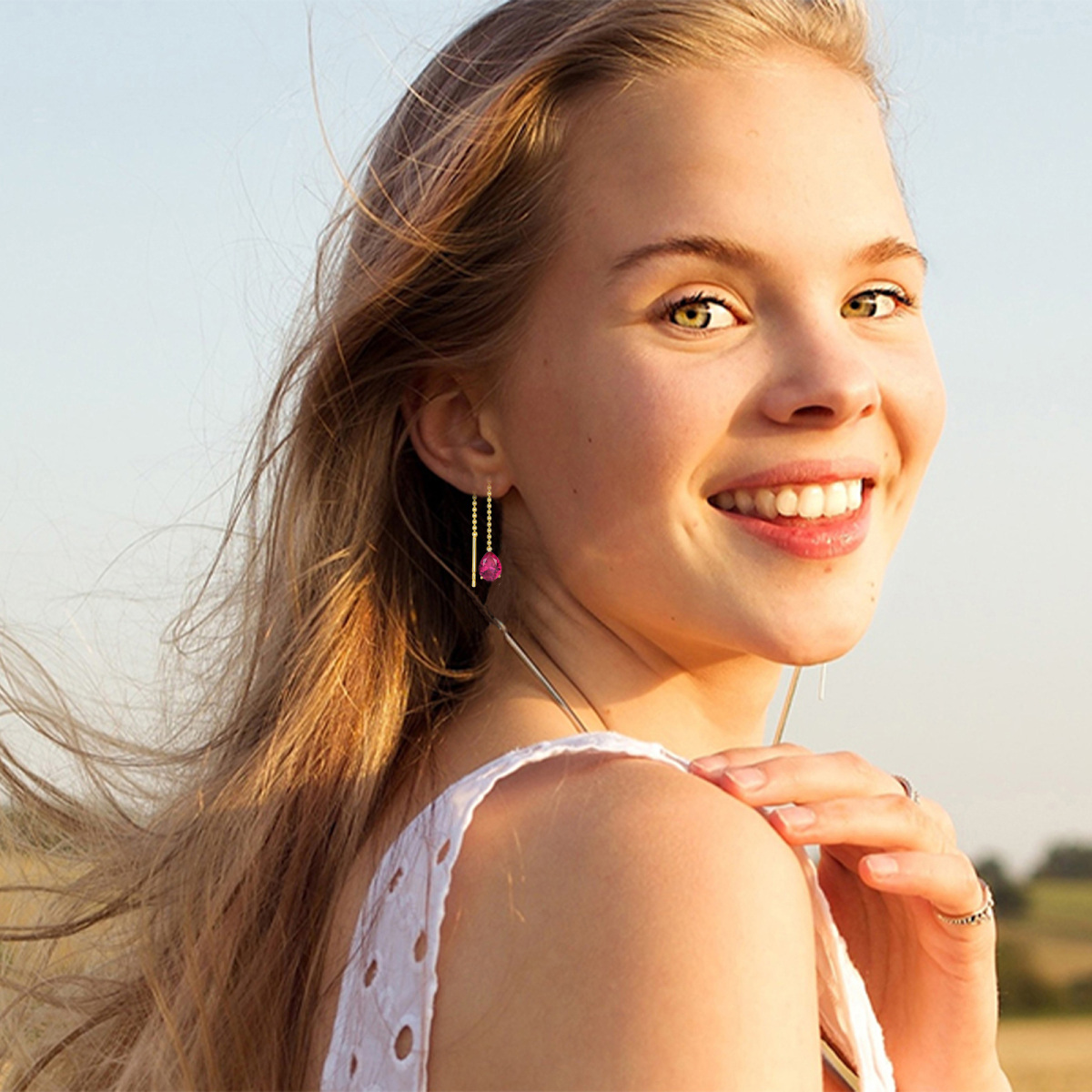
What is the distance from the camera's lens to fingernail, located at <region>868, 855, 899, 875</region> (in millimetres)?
2455

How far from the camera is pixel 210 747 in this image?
9.71 feet

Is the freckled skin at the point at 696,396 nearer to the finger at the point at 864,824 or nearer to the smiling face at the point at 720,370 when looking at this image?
the smiling face at the point at 720,370

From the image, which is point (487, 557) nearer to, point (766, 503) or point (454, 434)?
point (454, 434)

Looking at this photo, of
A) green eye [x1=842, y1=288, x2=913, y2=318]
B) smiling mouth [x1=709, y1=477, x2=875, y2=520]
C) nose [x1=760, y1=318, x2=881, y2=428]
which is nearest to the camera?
nose [x1=760, y1=318, x2=881, y2=428]

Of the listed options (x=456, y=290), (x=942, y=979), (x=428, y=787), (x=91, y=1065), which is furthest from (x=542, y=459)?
(x=91, y=1065)

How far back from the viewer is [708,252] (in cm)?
246

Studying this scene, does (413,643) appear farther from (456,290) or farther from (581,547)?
(456,290)

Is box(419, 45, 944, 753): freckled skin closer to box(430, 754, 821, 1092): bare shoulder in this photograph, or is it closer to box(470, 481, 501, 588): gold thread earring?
box(470, 481, 501, 588): gold thread earring

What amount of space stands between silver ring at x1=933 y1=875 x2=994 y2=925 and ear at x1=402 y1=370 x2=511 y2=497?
3.59 feet

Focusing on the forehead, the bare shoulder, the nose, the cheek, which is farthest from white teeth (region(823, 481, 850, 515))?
the bare shoulder

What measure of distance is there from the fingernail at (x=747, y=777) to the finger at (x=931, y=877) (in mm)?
440

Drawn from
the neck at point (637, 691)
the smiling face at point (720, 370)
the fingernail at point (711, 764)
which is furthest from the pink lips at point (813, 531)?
the fingernail at point (711, 764)

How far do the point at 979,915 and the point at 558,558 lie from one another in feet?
3.28

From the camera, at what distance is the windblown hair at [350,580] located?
2529 millimetres
